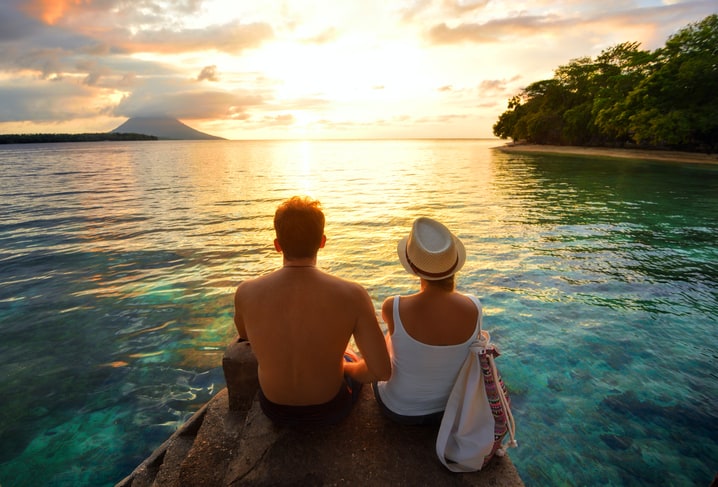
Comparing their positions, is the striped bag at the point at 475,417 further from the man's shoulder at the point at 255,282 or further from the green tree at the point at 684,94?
the green tree at the point at 684,94

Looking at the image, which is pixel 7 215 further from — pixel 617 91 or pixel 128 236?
pixel 617 91

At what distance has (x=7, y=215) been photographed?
728 inches

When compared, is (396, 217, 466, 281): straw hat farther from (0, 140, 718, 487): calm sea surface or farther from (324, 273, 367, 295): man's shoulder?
(0, 140, 718, 487): calm sea surface

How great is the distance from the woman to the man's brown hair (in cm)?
71

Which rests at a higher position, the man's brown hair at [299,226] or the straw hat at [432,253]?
the man's brown hair at [299,226]

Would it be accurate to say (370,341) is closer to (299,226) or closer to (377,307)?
(299,226)

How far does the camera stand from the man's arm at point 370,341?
2508 mm

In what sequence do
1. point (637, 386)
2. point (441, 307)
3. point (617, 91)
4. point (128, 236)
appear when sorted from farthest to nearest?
point (617, 91) < point (128, 236) < point (637, 386) < point (441, 307)

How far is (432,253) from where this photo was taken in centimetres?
254

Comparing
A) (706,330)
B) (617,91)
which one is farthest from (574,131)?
(706,330)

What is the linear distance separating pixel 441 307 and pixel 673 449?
388 cm

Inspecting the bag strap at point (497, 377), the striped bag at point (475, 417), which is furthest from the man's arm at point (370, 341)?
the bag strap at point (497, 377)

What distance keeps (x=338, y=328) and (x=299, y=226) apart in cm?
73

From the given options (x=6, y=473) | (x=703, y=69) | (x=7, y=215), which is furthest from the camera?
(x=703, y=69)
